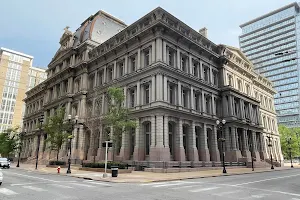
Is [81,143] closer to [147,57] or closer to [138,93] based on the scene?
[138,93]

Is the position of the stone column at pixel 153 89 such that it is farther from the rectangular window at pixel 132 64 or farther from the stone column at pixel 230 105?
the stone column at pixel 230 105

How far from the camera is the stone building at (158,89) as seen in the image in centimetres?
3045

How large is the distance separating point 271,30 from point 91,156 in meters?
128

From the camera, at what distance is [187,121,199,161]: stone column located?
31.6 metres

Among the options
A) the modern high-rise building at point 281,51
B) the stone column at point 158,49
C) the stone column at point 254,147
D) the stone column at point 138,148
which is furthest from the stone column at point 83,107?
the modern high-rise building at point 281,51

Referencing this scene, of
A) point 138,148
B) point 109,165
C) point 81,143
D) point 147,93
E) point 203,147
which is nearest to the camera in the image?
point 109,165

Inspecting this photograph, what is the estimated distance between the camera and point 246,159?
3781cm

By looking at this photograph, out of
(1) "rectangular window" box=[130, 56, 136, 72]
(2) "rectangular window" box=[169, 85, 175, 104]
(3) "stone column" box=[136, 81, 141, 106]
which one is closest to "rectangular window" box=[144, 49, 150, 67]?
(1) "rectangular window" box=[130, 56, 136, 72]

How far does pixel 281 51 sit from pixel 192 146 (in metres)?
109

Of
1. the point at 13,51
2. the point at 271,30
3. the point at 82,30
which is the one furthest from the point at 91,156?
the point at 271,30

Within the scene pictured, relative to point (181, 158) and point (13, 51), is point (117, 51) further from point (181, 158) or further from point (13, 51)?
point (13, 51)

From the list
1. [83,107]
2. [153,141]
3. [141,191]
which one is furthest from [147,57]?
[141,191]

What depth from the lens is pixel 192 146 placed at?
32.2 meters

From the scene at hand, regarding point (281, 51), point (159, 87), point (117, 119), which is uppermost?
point (281, 51)
